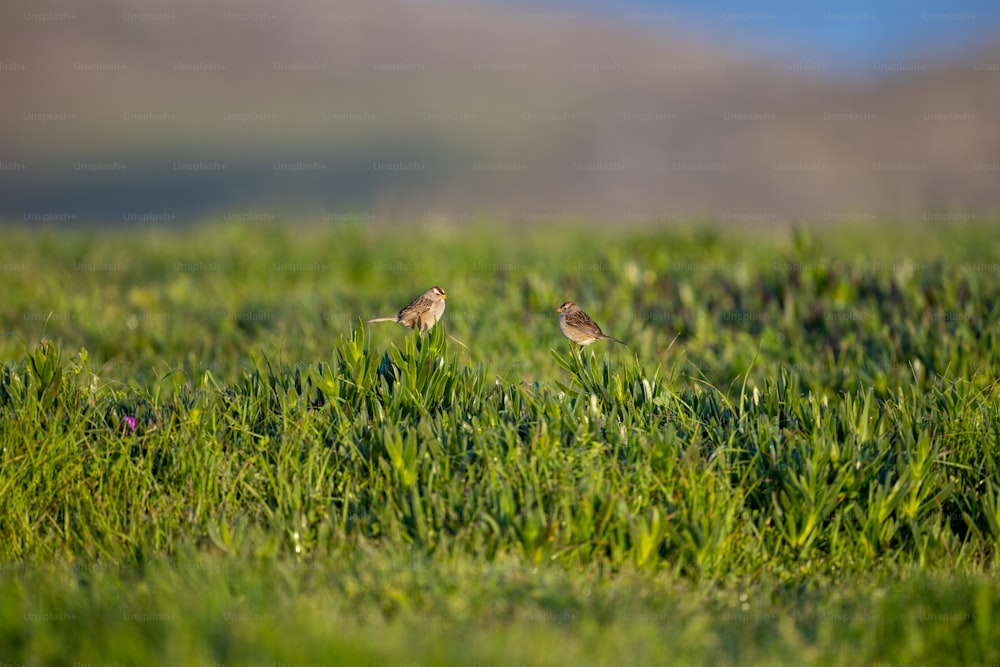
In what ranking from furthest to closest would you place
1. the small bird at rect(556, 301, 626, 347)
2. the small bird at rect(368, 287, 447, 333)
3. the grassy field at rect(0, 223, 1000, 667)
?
the small bird at rect(556, 301, 626, 347), the small bird at rect(368, 287, 447, 333), the grassy field at rect(0, 223, 1000, 667)

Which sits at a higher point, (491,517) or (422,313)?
(422,313)

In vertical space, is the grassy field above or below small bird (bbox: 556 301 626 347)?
below

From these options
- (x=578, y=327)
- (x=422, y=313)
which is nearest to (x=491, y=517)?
(x=422, y=313)

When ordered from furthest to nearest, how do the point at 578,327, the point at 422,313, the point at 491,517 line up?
the point at 578,327, the point at 422,313, the point at 491,517

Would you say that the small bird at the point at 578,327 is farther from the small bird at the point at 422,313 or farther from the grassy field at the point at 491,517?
the small bird at the point at 422,313

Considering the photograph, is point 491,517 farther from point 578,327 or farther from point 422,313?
point 578,327

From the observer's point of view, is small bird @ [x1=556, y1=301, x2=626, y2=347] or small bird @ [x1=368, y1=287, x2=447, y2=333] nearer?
small bird @ [x1=368, y1=287, x2=447, y2=333]

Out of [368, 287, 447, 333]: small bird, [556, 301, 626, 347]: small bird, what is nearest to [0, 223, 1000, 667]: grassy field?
[556, 301, 626, 347]: small bird

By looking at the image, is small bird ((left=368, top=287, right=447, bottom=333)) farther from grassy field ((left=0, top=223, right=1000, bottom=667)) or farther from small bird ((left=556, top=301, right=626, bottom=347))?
small bird ((left=556, top=301, right=626, bottom=347))

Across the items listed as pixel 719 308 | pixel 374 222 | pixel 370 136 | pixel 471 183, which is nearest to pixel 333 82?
pixel 370 136

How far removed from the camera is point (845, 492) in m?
4.41

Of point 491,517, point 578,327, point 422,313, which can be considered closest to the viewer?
point 491,517

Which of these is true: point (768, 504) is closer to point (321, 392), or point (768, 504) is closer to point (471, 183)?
point (321, 392)

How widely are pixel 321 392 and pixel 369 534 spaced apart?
41.0 inches
